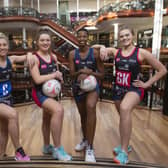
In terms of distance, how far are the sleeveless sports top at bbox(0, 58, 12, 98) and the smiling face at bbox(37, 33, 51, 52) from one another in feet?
1.20

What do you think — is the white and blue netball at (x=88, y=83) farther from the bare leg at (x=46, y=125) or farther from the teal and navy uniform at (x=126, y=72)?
the bare leg at (x=46, y=125)

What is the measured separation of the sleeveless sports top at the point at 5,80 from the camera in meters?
1.83

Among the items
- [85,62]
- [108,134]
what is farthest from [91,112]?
[108,134]

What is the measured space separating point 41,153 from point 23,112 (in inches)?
72.9

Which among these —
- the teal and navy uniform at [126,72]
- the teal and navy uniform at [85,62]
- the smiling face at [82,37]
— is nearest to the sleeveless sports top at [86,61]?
the teal and navy uniform at [85,62]

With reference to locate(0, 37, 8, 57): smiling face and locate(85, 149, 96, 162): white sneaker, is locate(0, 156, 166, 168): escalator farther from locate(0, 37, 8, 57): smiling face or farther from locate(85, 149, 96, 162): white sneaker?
locate(0, 37, 8, 57): smiling face

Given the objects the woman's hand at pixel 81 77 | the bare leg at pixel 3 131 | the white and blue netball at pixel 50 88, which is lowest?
the bare leg at pixel 3 131

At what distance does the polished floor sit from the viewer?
236 cm

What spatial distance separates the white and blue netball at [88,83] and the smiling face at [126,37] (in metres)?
0.49

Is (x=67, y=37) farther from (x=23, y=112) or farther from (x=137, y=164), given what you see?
(x=137, y=164)

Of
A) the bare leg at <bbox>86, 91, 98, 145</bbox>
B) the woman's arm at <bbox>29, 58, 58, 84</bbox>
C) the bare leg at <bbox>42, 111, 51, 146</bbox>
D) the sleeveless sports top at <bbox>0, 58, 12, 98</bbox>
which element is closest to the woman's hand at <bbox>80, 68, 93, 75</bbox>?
the bare leg at <bbox>86, 91, 98, 145</bbox>

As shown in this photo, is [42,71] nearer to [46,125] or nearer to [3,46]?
[3,46]

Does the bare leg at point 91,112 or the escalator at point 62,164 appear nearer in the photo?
the escalator at point 62,164

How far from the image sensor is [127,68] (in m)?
1.92
